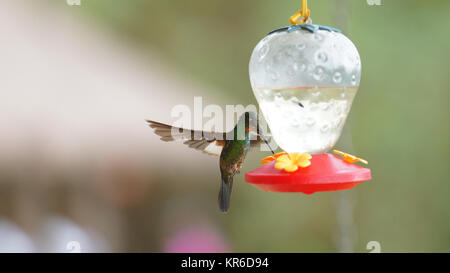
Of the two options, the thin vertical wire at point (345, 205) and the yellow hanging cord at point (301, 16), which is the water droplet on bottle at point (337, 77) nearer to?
the yellow hanging cord at point (301, 16)

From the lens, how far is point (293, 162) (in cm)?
193

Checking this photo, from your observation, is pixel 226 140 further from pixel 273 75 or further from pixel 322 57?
pixel 322 57

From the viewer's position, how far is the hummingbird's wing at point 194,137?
7.98 feet

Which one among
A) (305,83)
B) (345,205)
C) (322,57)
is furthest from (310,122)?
(345,205)

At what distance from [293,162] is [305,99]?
44 centimetres

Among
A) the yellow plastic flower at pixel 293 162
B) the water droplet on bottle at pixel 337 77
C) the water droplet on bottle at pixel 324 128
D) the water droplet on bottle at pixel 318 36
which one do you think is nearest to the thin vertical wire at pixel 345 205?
the water droplet on bottle at pixel 324 128

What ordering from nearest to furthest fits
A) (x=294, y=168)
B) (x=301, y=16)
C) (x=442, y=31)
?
1. (x=294, y=168)
2. (x=301, y=16)
3. (x=442, y=31)

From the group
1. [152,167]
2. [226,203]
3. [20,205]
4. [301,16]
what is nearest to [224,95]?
[152,167]

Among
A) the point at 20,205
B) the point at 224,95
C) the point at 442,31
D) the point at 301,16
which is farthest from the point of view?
the point at 224,95

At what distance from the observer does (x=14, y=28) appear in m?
4.73

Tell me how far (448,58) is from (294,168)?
13.1 feet

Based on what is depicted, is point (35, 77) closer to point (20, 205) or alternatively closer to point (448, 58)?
point (20, 205)

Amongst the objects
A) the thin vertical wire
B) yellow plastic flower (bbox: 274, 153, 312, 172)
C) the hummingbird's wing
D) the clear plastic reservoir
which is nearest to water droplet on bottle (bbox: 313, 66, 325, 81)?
the clear plastic reservoir

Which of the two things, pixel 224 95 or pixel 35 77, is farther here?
pixel 224 95
